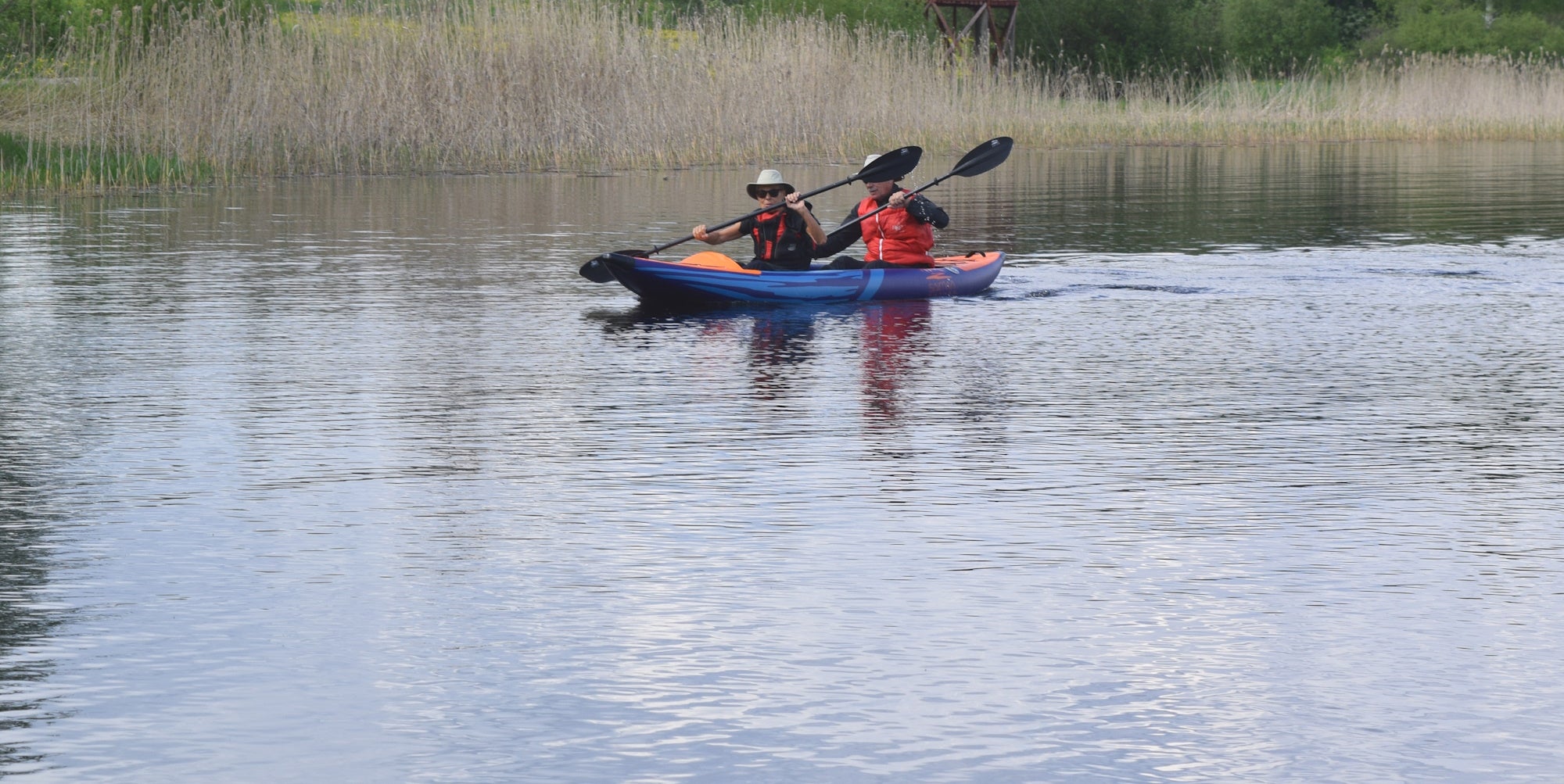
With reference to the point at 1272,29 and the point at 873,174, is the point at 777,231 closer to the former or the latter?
the point at 873,174

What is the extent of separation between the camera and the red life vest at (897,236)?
1500 centimetres

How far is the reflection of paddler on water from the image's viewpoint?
974cm

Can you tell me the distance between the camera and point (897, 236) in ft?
49.3

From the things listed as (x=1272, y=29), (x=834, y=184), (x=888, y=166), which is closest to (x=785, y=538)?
(x=834, y=184)

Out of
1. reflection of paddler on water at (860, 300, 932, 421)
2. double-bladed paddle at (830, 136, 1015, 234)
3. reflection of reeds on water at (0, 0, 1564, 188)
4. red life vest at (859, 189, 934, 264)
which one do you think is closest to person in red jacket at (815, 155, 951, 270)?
red life vest at (859, 189, 934, 264)

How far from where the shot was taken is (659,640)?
5355 millimetres

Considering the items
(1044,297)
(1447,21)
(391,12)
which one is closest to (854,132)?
(391,12)

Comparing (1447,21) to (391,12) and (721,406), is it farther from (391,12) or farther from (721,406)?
(721,406)

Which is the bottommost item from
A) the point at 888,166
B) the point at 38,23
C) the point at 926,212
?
the point at 926,212

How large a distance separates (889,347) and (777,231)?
2.74 m

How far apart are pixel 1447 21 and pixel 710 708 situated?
59.5 m

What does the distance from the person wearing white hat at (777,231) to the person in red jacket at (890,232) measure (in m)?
0.21

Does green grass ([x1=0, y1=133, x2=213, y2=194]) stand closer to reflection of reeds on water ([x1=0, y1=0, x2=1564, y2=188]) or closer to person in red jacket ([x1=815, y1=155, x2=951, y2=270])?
reflection of reeds on water ([x1=0, y1=0, x2=1564, y2=188])

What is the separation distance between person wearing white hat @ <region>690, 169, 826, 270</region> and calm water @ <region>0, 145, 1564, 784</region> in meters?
0.84
